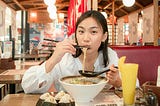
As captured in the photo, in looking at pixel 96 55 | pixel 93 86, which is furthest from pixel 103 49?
pixel 93 86

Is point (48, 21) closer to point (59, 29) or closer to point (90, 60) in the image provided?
point (59, 29)

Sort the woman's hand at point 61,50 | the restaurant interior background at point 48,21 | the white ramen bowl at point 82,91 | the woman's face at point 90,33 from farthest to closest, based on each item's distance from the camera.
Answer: the restaurant interior background at point 48,21
the woman's face at point 90,33
the woman's hand at point 61,50
the white ramen bowl at point 82,91

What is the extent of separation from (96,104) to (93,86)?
0.11 m

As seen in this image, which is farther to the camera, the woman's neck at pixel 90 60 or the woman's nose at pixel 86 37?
the woman's neck at pixel 90 60

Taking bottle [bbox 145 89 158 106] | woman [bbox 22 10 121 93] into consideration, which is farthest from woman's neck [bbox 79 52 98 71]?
bottle [bbox 145 89 158 106]

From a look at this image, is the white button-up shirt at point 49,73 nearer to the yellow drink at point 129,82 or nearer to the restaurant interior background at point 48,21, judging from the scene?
the yellow drink at point 129,82

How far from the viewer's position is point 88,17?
1694 mm

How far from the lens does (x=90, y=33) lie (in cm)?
161

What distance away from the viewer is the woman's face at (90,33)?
1.57 meters

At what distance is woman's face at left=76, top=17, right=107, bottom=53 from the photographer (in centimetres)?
157

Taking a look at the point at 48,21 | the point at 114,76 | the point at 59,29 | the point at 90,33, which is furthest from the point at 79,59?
the point at 59,29

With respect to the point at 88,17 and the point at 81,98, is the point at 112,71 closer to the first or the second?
the point at 81,98

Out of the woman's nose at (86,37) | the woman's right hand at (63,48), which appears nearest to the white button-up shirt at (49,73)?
the woman's right hand at (63,48)

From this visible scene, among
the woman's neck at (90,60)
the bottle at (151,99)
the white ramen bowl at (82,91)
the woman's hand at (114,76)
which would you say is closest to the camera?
the bottle at (151,99)
